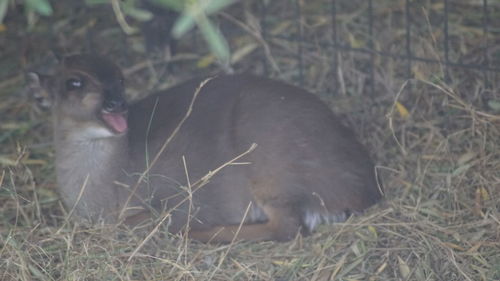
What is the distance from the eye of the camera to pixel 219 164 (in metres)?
4.37

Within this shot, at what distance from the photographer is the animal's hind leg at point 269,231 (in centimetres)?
430

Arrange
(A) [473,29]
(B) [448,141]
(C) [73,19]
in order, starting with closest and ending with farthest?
(B) [448,141], (A) [473,29], (C) [73,19]

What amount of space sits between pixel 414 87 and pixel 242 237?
1428 millimetres

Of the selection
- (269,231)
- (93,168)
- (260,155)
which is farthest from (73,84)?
(269,231)

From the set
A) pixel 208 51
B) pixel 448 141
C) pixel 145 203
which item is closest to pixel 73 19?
pixel 208 51

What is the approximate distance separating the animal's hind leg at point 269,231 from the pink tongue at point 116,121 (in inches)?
22.6

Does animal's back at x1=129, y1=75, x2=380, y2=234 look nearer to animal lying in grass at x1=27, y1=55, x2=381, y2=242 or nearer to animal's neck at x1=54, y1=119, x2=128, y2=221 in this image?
animal lying in grass at x1=27, y1=55, x2=381, y2=242

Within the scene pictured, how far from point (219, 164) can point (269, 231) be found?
0.38 m

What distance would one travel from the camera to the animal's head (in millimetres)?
4164

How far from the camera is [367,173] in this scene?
14.6 ft

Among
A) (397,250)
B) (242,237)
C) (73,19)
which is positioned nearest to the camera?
(397,250)

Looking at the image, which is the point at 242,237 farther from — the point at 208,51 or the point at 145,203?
the point at 208,51

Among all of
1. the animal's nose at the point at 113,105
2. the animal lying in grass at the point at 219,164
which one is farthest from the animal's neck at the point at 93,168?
the animal's nose at the point at 113,105

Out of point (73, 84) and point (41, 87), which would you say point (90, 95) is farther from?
point (41, 87)
